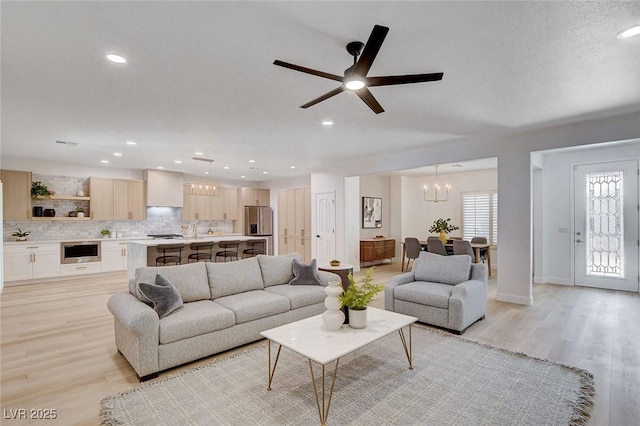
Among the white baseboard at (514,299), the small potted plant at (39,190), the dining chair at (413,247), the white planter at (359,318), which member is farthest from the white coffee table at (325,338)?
the small potted plant at (39,190)

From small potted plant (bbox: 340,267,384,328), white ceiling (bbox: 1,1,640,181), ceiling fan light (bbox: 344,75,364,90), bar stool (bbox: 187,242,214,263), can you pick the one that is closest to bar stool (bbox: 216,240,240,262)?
bar stool (bbox: 187,242,214,263)

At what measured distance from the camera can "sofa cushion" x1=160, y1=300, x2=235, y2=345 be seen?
287cm

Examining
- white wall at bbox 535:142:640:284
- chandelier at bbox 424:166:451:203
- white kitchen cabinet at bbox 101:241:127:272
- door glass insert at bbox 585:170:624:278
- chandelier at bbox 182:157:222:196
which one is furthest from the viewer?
chandelier at bbox 182:157:222:196

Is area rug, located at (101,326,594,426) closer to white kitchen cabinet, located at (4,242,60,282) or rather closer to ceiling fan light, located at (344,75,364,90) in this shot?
ceiling fan light, located at (344,75,364,90)

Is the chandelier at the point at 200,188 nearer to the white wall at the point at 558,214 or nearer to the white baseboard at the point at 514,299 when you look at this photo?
the white baseboard at the point at 514,299

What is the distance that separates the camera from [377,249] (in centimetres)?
860

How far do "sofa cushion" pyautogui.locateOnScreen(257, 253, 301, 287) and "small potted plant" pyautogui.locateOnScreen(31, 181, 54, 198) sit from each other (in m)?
5.84

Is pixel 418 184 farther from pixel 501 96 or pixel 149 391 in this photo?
pixel 149 391

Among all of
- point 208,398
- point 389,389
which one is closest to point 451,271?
point 389,389

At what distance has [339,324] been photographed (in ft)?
8.57

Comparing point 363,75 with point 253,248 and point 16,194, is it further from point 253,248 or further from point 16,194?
point 16,194

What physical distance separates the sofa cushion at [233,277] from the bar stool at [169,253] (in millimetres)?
2528

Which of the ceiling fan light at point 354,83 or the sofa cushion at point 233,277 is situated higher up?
the ceiling fan light at point 354,83

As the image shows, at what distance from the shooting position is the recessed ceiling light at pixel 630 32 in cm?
221
